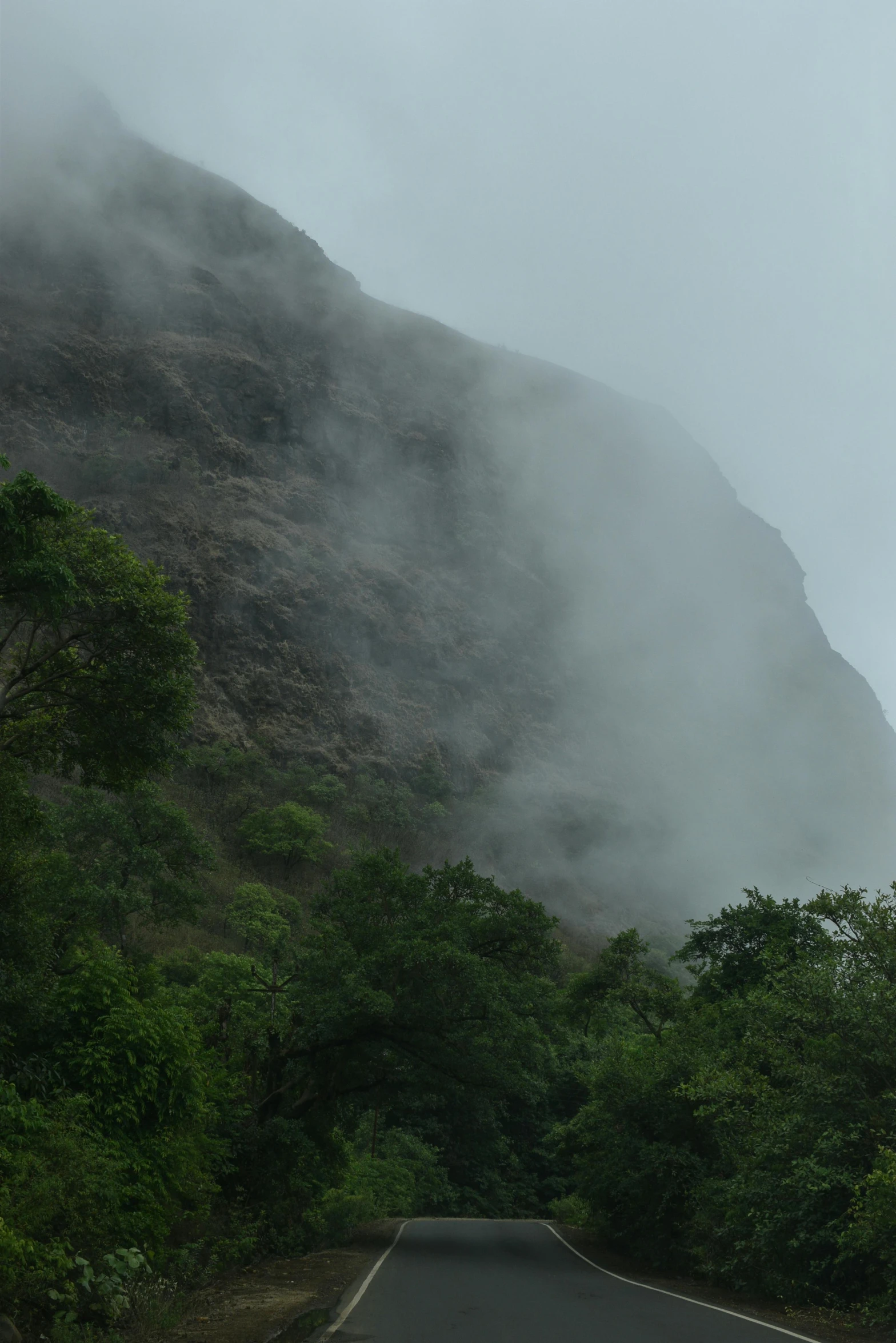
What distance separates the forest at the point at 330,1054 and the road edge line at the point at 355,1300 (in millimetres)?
1826

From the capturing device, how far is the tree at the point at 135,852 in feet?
125

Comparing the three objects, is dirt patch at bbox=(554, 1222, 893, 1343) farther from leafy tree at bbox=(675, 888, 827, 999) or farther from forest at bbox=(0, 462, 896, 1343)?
leafy tree at bbox=(675, 888, 827, 999)

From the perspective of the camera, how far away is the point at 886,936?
14.4 m

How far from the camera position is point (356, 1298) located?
42.5 feet

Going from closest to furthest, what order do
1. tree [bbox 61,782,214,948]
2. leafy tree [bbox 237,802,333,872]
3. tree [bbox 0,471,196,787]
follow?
1. tree [bbox 0,471,196,787]
2. tree [bbox 61,782,214,948]
3. leafy tree [bbox 237,802,333,872]

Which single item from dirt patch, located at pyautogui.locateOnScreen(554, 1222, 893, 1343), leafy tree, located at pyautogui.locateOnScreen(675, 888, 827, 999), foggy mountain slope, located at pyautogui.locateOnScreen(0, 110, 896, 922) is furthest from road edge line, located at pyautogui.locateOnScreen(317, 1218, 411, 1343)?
foggy mountain slope, located at pyautogui.locateOnScreen(0, 110, 896, 922)

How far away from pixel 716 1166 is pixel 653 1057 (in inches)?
111

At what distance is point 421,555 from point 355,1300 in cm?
11242

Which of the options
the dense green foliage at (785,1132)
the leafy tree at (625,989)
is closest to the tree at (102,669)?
the dense green foliage at (785,1132)

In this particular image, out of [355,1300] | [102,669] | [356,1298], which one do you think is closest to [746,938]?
[356,1298]

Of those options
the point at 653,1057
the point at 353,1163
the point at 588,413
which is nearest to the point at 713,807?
the point at 588,413

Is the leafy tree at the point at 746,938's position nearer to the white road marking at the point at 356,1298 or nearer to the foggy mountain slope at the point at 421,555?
the white road marking at the point at 356,1298

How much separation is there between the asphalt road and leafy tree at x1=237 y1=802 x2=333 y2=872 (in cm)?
5178

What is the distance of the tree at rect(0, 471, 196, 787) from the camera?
14.0 m
